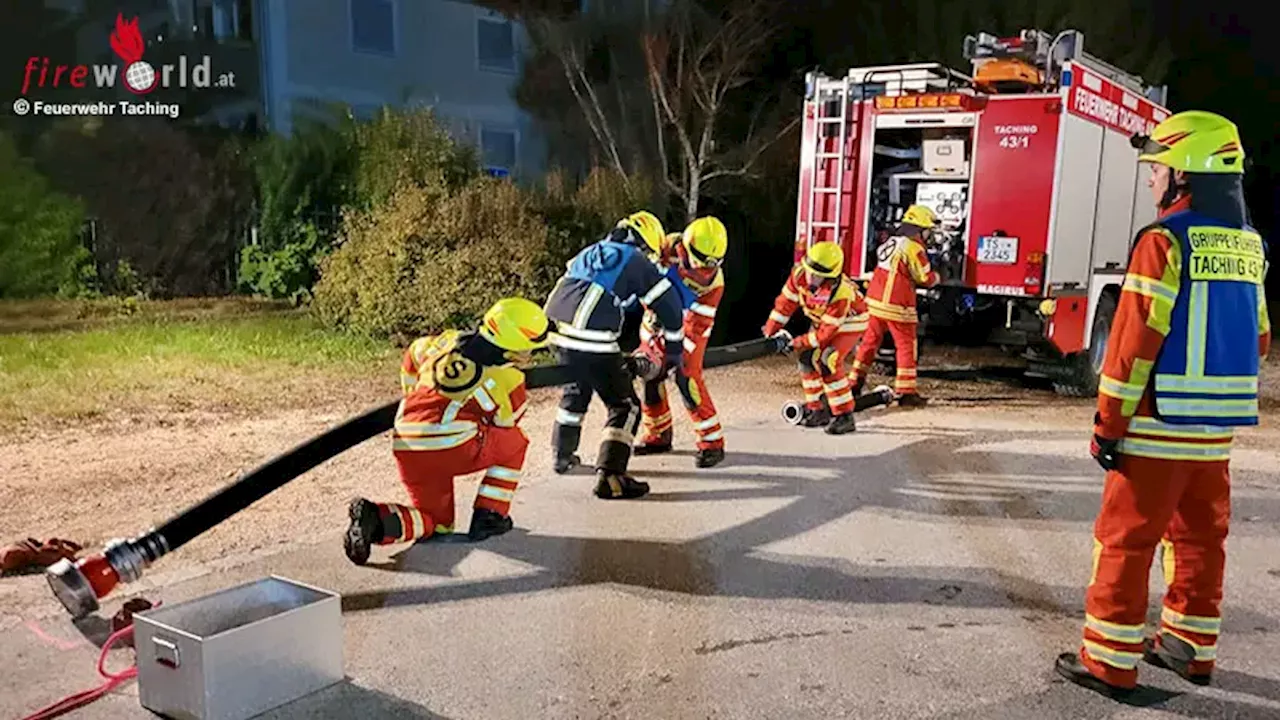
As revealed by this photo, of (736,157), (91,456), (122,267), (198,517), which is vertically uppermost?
(736,157)

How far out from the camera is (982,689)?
11.6 feet

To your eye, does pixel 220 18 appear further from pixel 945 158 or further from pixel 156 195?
pixel 945 158

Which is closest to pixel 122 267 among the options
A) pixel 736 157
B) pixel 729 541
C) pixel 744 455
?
pixel 744 455

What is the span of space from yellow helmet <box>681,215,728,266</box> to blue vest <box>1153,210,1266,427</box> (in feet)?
11.2

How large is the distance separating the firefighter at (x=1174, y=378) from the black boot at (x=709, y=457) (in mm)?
3306

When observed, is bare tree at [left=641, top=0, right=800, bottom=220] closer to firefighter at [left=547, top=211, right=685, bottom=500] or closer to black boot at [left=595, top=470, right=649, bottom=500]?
firefighter at [left=547, top=211, right=685, bottom=500]

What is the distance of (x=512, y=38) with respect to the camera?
1341 centimetres

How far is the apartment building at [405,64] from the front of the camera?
10422 millimetres

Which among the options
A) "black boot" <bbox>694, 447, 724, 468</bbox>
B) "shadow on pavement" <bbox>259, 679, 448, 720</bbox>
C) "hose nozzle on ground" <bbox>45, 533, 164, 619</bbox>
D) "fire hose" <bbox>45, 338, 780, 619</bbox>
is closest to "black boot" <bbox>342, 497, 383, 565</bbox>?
"fire hose" <bbox>45, 338, 780, 619</bbox>

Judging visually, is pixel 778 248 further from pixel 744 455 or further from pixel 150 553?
pixel 150 553

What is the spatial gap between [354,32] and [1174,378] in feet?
31.6

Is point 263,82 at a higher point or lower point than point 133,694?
higher

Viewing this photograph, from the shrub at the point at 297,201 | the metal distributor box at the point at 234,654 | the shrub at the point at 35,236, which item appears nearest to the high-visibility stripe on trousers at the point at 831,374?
the metal distributor box at the point at 234,654

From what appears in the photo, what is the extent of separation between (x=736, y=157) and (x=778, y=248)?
1.62 m
